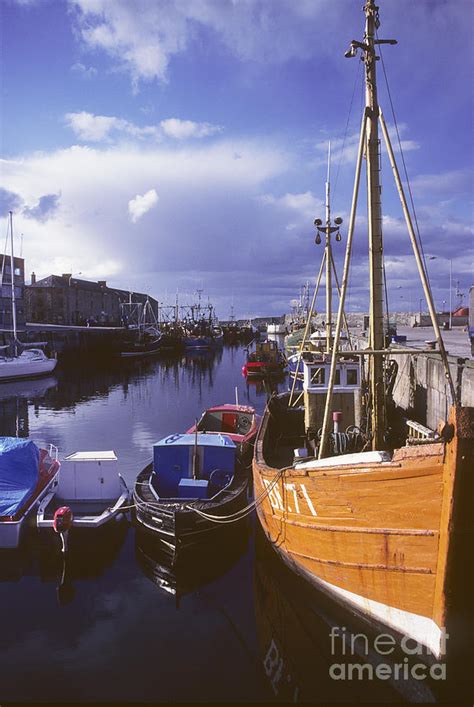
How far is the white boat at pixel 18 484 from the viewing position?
42.9 ft

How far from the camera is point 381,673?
8875mm

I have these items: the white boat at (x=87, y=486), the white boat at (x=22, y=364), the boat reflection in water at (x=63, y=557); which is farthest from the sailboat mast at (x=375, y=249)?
the white boat at (x=22, y=364)

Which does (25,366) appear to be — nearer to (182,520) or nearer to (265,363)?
(265,363)

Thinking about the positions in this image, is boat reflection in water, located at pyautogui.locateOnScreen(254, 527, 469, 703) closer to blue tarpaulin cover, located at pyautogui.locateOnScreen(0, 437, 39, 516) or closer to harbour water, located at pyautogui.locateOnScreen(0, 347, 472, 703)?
harbour water, located at pyautogui.locateOnScreen(0, 347, 472, 703)

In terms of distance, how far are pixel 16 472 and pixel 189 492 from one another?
5754 millimetres

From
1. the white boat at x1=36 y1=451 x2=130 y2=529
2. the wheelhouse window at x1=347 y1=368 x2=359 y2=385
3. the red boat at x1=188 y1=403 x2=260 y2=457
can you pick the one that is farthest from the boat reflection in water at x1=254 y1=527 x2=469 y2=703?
the red boat at x1=188 y1=403 x2=260 y2=457

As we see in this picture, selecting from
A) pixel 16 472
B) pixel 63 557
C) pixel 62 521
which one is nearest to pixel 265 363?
pixel 16 472

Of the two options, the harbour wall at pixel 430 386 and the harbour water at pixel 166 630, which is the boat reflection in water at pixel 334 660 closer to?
the harbour water at pixel 166 630

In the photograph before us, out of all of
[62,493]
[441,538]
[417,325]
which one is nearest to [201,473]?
[62,493]

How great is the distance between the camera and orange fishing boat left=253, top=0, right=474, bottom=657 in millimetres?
7527

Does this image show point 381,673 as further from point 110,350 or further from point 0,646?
point 110,350

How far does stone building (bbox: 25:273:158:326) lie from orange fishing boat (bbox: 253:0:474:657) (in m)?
95.3

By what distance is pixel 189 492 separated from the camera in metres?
13.6

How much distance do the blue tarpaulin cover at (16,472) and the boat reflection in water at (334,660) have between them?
7.68 m
